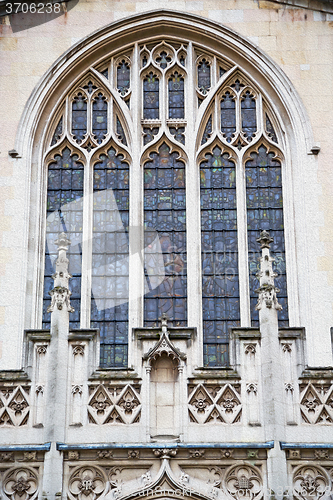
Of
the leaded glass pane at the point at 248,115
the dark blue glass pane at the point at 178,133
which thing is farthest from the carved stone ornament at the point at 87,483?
the leaded glass pane at the point at 248,115

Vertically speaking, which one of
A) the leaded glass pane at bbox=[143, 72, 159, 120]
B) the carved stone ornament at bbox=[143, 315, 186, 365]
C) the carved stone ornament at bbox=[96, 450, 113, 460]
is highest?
the leaded glass pane at bbox=[143, 72, 159, 120]

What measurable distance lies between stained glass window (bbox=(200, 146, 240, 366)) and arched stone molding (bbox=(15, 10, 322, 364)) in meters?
0.94

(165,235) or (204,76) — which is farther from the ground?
(204,76)

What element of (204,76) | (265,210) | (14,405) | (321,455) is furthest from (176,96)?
(321,455)

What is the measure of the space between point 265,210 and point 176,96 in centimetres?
269

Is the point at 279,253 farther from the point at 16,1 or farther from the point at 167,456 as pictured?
the point at 16,1

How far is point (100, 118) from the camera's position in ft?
57.8

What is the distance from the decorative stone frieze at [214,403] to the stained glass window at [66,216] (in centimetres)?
350

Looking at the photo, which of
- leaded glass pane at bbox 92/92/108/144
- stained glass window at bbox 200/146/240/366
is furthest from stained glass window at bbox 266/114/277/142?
leaded glass pane at bbox 92/92/108/144

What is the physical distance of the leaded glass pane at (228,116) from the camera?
1745cm

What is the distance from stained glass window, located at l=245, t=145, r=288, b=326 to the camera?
53.7 ft

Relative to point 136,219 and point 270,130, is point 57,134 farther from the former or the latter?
point 270,130

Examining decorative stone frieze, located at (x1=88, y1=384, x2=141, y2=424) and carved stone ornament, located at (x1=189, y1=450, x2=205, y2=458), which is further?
decorative stone frieze, located at (x1=88, y1=384, x2=141, y2=424)

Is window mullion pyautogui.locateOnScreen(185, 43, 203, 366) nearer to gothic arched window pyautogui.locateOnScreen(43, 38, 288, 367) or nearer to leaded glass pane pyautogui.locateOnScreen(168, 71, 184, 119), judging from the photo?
gothic arched window pyautogui.locateOnScreen(43, 38, 288, 367)
